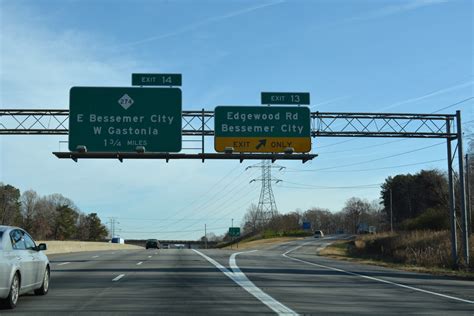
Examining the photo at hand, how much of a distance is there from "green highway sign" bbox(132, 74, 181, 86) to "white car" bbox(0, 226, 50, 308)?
14509 millimetres

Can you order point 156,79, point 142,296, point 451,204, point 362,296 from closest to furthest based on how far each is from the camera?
point 142,296 < point 362,296 < point 156,79 < point 451,204

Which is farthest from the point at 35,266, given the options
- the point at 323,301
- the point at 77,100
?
the point at 77,100

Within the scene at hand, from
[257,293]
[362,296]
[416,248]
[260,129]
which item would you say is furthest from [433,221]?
[257,293]

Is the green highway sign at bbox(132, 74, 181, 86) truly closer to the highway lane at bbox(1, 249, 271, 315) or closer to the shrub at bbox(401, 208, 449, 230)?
the highway lane at bbox(1, 249, 271, 315)

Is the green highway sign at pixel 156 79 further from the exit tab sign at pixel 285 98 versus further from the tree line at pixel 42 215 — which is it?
the tree line at pixel 42 215

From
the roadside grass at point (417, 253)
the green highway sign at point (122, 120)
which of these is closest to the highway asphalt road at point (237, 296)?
the green highway sign at point (122, 120)

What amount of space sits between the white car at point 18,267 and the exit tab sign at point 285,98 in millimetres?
16004

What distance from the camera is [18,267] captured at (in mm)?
11133

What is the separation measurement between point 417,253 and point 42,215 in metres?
107

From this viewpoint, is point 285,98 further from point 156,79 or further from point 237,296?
point 237,296

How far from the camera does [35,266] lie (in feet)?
40.6

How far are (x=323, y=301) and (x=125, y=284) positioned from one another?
616cm

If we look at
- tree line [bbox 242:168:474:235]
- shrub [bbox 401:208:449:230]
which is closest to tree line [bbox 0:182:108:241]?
tree line [bbox 242:168:474:235]

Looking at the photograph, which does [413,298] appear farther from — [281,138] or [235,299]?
[281,138]
